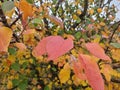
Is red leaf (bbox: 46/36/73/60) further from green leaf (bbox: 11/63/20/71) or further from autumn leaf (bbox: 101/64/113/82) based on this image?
green leaf (bbox: 11/63/20/71)

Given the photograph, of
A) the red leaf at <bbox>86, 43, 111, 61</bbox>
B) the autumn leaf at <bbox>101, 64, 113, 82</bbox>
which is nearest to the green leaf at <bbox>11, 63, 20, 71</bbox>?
the autumn leaf at <bbox>101, 64, 113, 82</bbox>

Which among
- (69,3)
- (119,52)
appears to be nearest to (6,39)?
(119,52)

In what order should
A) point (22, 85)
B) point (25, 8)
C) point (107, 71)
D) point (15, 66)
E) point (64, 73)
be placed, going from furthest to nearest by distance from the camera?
point (22, 85) → point (15, 66) → point (107, 71) → point (64, 73) → point (25, 8)

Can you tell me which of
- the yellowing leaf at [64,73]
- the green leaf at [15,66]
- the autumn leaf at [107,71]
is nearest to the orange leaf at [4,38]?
the yellowing leaf at [64,73]

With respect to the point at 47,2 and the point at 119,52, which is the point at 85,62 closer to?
the point at 119,52

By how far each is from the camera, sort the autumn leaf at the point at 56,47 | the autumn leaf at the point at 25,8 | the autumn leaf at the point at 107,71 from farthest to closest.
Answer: the autumn leaf at the point at 107,71 → the autumn leaf at the point at 25,8 → the autumn leaf at the point at 56,47

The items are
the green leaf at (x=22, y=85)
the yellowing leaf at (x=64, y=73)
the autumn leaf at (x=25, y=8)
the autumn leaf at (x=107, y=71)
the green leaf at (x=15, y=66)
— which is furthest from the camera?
A: the green leaf at (x=22, y=85)

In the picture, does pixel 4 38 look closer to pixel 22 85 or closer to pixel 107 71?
pixel 107 71

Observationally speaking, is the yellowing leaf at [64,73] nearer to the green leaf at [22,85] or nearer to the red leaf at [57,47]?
the red leaf at [57,47]

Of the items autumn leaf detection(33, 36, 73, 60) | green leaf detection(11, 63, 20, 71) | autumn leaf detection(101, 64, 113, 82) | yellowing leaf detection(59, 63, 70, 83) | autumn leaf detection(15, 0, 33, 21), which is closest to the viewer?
autumn leaf detection(33, 36, 73, 60)

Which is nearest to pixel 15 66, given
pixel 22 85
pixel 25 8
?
pixel 22 85

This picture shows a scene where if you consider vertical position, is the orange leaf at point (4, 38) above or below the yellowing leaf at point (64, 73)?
above

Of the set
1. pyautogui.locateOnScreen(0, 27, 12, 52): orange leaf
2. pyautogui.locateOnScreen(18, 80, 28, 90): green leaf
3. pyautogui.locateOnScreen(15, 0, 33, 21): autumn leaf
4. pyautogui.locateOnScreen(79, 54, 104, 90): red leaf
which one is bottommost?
pyautogui.locateOnScreen(18, 80, 28, 90): green leaf
